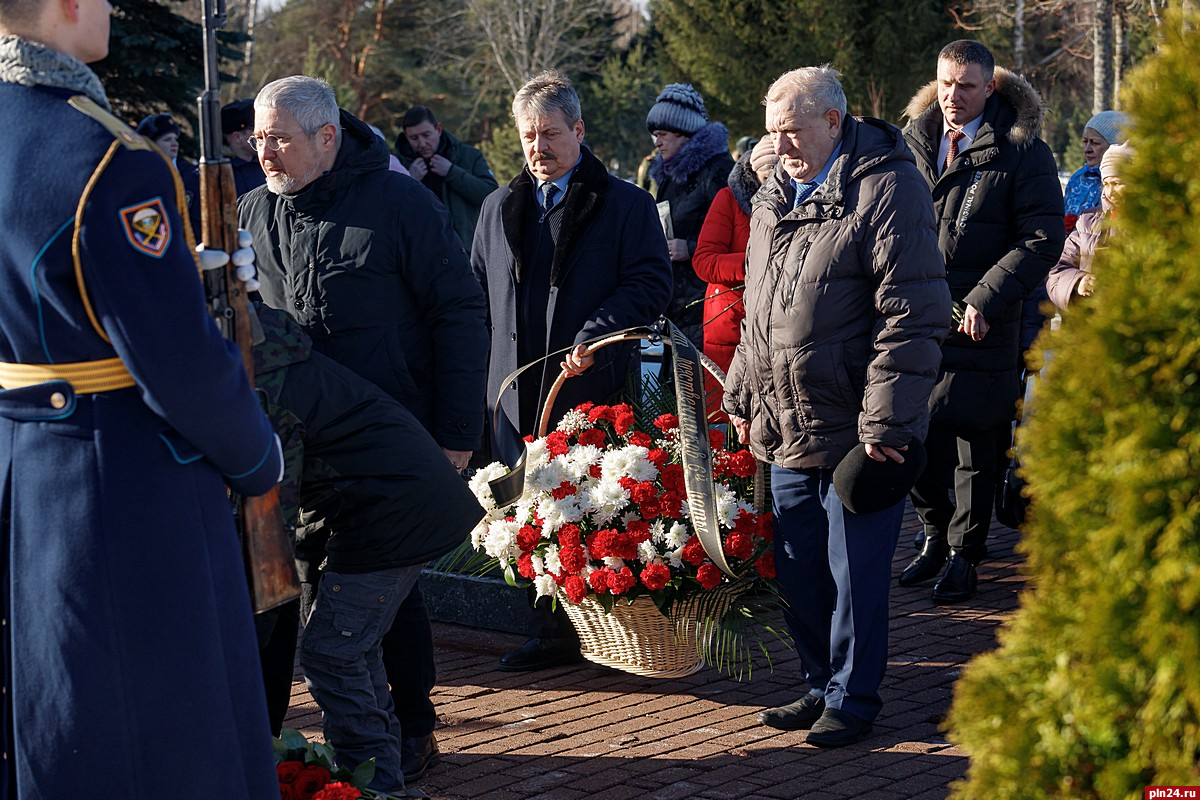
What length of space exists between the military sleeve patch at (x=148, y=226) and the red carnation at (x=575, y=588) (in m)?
2.71

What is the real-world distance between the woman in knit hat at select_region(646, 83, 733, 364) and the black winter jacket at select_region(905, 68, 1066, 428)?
1619 mm

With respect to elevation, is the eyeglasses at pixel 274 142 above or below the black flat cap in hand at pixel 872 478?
above

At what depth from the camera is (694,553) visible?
4.86 meters

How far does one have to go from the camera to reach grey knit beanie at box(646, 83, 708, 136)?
7652 millimetres

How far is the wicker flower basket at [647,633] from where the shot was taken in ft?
16.2

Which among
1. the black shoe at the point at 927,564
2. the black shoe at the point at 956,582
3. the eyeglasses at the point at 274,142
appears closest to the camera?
the eyeglasses at the point at 274,142

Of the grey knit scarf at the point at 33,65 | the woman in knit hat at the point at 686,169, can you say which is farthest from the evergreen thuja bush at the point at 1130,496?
the woman in knit hat at the point at 686,169

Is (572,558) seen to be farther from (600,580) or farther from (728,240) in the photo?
(728,240)

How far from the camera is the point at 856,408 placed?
4438 mm

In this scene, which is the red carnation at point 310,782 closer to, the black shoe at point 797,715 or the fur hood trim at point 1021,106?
the black shoe at point 797,715

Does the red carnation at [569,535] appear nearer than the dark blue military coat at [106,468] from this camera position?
No

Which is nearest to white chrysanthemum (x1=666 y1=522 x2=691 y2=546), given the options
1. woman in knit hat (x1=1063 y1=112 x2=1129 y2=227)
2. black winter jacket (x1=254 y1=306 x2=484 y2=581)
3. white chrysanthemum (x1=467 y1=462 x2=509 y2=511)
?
white chrysanthemum (x1=467 y1=462 x2=509 y2=511)

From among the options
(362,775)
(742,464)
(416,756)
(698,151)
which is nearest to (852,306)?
(742,464)

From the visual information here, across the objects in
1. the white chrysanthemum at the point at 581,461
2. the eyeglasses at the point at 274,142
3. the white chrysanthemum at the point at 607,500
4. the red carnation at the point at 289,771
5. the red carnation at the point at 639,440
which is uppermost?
the eyeglasses at the point at 274,142
